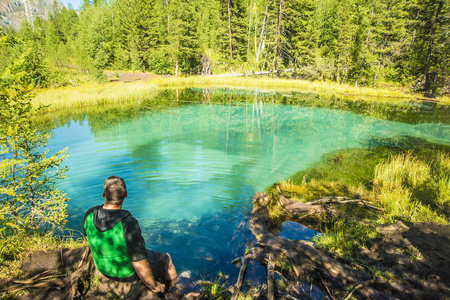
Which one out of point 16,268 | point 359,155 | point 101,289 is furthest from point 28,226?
point 359,155

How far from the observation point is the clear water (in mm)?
5898

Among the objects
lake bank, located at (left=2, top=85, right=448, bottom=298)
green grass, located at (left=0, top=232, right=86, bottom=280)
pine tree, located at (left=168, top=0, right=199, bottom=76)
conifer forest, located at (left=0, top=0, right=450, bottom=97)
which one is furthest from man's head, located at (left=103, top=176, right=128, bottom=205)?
pine tree, located at (left=168, top=0, right=199, bottom=76)

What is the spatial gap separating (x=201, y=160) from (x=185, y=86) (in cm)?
3138

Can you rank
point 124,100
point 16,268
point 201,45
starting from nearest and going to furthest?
point 16,268 → point 124,100 → point 201,45

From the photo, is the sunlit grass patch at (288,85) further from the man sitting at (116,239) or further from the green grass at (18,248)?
the green grass at (18,248)

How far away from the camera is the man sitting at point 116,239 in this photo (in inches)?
115

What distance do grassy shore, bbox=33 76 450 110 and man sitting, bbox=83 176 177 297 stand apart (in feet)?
63.7

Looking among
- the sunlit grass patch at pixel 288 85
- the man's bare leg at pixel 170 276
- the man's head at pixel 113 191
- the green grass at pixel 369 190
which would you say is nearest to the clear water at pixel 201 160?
the man's bare leg at pixel 170 276

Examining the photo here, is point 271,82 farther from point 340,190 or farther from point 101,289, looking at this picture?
point 101,289

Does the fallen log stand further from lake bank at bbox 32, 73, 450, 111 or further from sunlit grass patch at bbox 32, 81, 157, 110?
lake bank at bbox 32, 73, 450, 111

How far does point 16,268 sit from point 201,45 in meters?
52.3

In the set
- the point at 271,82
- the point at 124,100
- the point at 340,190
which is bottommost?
the point at 340,190

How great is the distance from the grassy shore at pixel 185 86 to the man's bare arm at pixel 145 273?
19770mm

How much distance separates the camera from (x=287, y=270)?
13.8 feet
